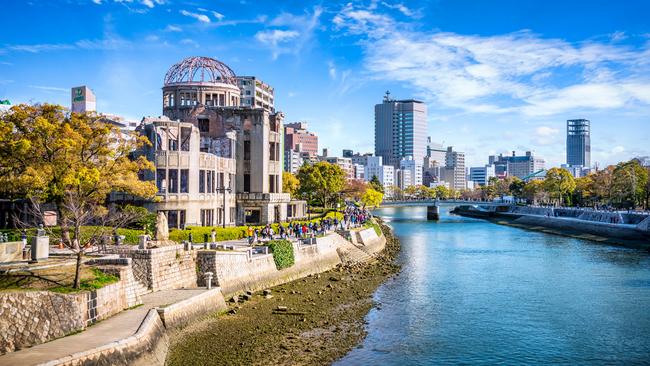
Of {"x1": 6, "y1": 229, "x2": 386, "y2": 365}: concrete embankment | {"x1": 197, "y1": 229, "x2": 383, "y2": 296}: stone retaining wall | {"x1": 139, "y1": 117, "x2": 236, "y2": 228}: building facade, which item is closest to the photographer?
{"x1": 6, "y1": 229, "x2": 386, "y2": 365}: concrete embankment

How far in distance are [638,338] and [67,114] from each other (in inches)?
1623

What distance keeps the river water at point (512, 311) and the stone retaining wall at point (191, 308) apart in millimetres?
8922

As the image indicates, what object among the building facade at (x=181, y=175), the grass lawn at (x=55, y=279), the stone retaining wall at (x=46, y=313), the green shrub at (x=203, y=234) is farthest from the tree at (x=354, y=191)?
the stone retaining wall at (x=46, y=313)

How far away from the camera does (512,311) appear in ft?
135

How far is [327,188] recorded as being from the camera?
4471 inches

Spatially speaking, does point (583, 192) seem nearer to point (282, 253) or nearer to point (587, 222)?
point (587, 222)

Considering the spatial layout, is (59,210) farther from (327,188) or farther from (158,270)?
(327,188)

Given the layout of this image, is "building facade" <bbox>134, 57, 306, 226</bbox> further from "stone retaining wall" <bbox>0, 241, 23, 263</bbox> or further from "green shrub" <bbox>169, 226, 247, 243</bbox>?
"stone retaining wall" <bbox>0, 241, 23, 263</bbox>

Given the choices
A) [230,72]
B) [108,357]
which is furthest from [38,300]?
[230,72]

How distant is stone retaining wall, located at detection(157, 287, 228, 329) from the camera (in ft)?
97.6

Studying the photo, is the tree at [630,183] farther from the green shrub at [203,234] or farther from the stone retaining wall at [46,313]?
the stone retaining wall at [46,313]

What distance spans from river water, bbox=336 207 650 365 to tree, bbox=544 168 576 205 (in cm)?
9175

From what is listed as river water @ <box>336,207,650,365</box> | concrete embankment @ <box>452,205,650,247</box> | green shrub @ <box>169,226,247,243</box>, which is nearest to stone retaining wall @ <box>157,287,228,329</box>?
river water @ <box>336,207,650,365</box>

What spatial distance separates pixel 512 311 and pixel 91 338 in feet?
96.1
